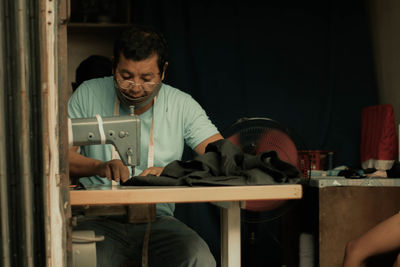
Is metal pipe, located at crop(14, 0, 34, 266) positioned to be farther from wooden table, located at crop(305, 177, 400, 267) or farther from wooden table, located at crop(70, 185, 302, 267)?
wooden table, located at crop(305, 177, 400, 267)

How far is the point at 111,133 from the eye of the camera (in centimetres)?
162

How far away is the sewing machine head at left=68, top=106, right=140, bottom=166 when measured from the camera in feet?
5.07

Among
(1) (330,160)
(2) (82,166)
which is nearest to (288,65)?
(1) (330,160)

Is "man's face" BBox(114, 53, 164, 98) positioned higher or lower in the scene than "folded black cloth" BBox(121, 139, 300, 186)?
higher

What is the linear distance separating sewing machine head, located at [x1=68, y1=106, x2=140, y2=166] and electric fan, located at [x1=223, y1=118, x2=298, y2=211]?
26.5 inches

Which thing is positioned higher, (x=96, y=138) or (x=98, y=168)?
(x=96, y=138)

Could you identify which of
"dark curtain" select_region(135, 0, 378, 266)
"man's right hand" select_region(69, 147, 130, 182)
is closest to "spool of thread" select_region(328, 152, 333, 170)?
"dark curtain" select_region(135, 0, 378, 266)

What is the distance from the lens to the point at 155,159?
2365 mm

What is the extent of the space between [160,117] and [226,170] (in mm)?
945

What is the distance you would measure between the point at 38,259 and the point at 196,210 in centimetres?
283

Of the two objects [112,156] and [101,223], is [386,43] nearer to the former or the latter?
[112,156]

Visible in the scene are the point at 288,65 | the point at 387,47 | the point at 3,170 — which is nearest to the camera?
the point at 3,170

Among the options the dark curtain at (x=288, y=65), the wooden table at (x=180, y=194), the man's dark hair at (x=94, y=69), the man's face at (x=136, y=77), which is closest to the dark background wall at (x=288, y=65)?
the dark curtain at (x=288, y=65)

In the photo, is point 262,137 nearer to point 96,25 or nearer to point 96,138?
point 96,138
